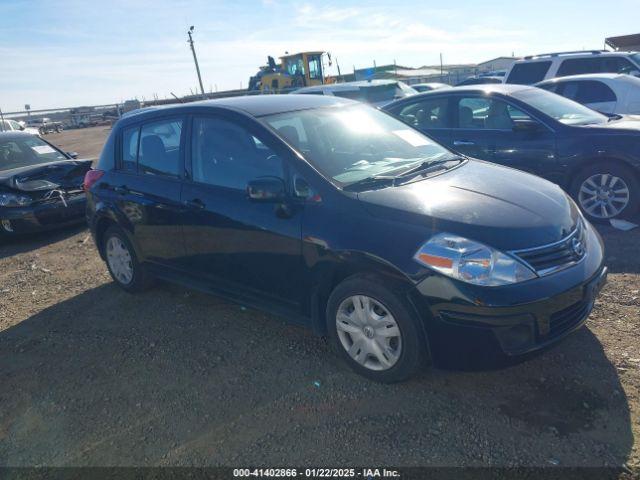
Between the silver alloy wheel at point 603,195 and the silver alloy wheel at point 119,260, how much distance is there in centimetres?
501

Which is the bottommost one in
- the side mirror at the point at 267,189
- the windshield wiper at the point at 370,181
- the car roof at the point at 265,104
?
the windshield wiper at the point at 370,181

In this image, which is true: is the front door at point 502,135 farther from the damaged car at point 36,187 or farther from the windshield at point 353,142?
the damaged car at point 36,187

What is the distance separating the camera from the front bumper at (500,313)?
2684 mm

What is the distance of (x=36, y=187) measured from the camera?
727 centimetres

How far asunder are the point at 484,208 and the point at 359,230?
0.75 m

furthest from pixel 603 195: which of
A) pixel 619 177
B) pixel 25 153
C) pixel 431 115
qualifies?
pixel 25 153

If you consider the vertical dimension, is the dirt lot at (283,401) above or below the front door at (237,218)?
below

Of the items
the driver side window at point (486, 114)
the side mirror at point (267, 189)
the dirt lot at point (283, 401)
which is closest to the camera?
the dirt lot at point (283, 401)

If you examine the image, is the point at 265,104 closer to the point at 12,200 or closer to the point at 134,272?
the point at 134,272

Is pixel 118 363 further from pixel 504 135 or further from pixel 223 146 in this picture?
pixel 504 135

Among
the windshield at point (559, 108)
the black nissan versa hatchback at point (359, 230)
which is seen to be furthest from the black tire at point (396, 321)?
the windshield at point (559, 108)

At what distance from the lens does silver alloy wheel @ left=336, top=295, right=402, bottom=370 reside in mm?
3018

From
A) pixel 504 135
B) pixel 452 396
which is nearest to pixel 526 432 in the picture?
pixel 452 396

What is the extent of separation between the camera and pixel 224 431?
2.92 meters
